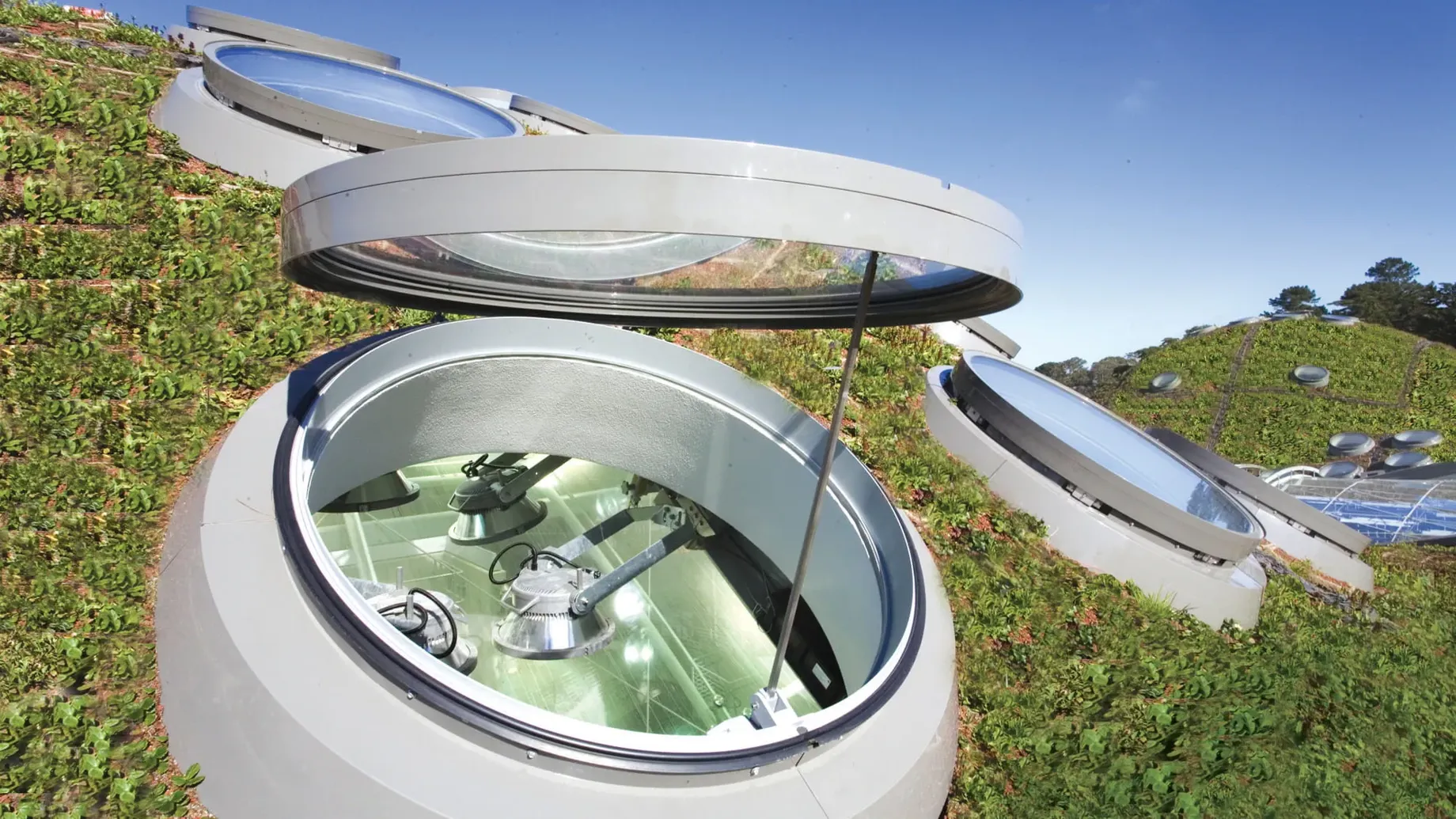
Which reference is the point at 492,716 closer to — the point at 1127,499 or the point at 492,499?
the point at 492,499

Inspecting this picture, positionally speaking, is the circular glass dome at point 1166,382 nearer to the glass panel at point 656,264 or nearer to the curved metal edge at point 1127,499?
the curved metal edge at point 1127,499

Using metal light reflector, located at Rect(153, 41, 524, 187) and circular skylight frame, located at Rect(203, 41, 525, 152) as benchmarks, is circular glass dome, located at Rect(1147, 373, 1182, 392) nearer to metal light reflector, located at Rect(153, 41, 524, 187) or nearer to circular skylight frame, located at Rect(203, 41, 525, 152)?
metal light reflector, located at Rect(153, 41, 524, 187)

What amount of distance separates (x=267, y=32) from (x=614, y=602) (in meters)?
18.5

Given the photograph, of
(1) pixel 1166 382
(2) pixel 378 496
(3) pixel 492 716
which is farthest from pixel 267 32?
(1) pixel 1166 382

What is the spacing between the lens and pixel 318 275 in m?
3.63

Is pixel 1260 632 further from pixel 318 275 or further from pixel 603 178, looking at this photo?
pixel 318 275

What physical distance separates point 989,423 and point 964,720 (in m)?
3.93

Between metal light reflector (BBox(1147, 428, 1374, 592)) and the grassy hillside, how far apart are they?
16298 millimetres

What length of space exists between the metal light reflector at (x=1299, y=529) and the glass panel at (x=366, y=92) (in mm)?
14295

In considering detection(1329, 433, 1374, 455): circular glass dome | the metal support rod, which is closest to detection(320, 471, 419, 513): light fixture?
the metal support rod

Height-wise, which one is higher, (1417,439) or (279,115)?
(279,115)

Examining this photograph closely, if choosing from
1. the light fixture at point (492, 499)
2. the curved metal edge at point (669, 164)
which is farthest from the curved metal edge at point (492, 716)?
the light fixture at point (492, 499)

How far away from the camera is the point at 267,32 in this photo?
1767 cm

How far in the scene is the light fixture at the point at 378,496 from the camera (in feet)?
27.3
